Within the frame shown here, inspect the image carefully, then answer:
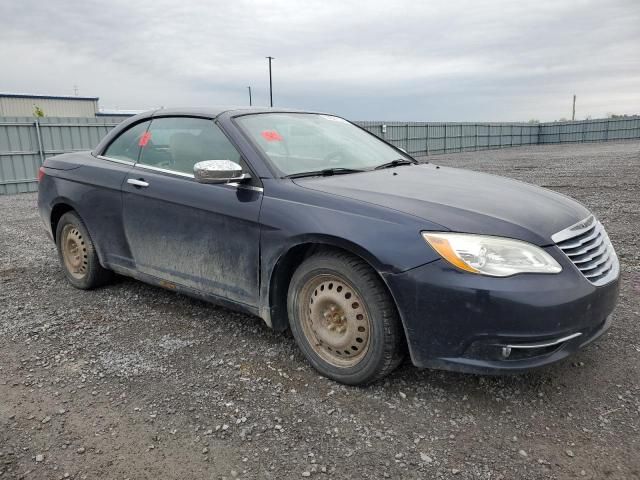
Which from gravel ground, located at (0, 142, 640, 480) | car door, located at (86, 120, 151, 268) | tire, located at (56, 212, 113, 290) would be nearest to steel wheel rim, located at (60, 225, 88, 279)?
tire, located at (56, 212, 113, 290)

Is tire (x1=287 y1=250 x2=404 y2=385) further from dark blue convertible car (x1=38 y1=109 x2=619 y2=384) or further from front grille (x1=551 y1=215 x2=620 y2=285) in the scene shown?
front grille (x1=551 y1=215 x2=620 y2=285)

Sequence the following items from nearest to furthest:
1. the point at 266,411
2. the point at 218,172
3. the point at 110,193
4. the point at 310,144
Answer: the point at 266,411 < the point at 218,172 < the point at 310,144 < the point at 110,193

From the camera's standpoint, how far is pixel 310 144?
11.2 ft

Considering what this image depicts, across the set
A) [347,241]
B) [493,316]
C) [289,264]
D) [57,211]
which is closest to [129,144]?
[57,211]

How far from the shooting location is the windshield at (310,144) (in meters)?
3.18

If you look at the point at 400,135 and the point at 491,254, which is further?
the point at 400,135

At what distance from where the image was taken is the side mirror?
113 inches

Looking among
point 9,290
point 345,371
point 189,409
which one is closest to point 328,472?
point 345,371

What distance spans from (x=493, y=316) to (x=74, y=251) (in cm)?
367

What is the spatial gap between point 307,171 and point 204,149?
0.77m

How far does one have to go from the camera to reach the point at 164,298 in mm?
4211

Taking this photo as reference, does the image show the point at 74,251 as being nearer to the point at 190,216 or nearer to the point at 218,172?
the point at 190,216

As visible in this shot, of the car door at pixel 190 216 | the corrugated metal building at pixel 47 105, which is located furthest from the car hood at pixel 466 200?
the corrugated metal building at pixel 47 105

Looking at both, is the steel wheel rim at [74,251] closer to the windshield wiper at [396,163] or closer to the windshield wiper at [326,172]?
the windshield wiper at [326,172]
